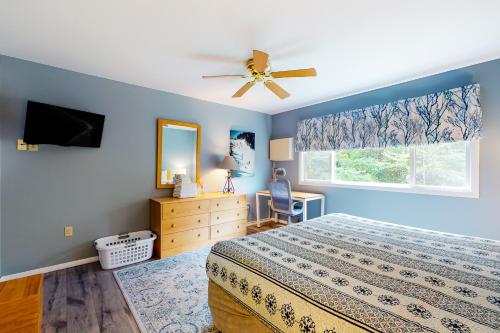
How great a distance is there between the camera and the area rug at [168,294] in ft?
5.74

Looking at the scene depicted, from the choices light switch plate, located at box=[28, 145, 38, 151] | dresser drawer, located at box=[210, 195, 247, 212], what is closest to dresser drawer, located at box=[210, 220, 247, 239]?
dresser drawer, located at box=[210, 195, 247, 212]

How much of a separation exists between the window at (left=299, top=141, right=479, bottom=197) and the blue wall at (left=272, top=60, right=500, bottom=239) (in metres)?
0.09

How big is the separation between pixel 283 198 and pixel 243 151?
1.29m

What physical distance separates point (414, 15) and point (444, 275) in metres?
1.82

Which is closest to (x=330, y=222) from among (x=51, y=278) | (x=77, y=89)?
(x=51, y=278)

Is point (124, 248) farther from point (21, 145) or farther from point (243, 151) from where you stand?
point (243, 151)

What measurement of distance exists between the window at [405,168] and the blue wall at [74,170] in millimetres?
2551

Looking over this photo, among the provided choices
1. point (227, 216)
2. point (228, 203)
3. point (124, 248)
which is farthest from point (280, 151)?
point (124, 248)

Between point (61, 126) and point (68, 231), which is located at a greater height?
point (61, 126)

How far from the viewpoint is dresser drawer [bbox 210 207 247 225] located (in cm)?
344

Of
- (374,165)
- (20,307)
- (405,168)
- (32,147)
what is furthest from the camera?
(374,165)

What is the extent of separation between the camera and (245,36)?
6.51 feet

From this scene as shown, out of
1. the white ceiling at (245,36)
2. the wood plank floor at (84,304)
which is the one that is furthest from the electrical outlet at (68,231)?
the white ceiling at (245,36)

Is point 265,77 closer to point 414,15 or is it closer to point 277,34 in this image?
point 277,34
